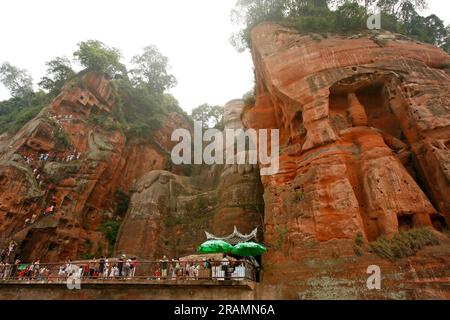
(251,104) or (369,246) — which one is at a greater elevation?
(251,104)

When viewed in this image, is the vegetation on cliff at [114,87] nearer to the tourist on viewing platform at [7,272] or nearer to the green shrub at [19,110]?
the green shrub at [19,110]

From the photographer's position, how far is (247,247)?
43.6 feet

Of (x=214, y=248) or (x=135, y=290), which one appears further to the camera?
(x=214, y=248)

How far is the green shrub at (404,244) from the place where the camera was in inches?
466

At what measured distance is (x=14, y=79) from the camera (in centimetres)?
4778

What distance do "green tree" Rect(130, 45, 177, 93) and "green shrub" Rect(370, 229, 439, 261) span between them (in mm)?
37907

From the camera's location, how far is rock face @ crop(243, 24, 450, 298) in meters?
13.5

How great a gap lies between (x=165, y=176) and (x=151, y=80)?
2069 centimetres

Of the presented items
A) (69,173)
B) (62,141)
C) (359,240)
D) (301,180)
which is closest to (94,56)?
(62,141)

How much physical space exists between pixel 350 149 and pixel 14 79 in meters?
52.8

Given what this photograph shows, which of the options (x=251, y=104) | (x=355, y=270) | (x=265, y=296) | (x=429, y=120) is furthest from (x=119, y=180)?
(x=429, y=120)

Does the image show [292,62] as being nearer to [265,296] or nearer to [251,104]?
[251,104]

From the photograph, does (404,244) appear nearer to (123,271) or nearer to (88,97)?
(123,271)
